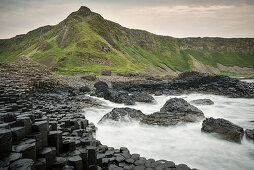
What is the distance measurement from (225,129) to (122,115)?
264 inches

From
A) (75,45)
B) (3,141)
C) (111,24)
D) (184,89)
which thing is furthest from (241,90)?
A: (111,24)

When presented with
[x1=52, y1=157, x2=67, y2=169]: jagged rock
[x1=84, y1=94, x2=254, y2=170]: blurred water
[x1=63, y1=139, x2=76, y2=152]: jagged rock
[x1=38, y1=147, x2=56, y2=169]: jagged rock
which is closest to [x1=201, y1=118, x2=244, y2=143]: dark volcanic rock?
[x1=84, y1=94, x2=254, y2=170]: blurred water

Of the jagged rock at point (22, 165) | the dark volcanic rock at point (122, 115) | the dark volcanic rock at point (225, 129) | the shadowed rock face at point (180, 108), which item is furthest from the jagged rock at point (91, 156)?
the shadowed rock face at point (180, 108)

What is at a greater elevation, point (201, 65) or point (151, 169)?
point (201, 65)

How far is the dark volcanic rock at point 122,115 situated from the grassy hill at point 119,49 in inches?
1791

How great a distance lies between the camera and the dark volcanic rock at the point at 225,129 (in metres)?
9.55

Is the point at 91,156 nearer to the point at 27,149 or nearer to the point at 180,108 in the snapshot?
the point at 27,149

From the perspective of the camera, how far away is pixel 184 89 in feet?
115

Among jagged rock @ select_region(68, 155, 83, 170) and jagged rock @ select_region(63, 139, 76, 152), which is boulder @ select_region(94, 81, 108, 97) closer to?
jagged rock @ select_region(63, 139, 76, 152)

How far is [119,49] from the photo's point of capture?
11000 centimetres

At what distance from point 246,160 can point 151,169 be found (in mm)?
5730

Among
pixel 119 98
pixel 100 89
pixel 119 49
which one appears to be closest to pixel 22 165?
pixel 119 98

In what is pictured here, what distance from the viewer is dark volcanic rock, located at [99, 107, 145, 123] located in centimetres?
1219

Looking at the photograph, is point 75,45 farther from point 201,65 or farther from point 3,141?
point 201,65
